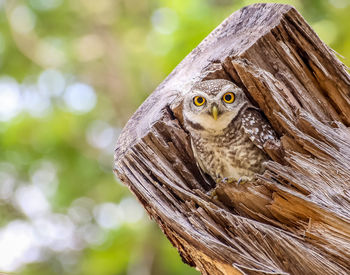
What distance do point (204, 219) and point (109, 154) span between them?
14.2 feet

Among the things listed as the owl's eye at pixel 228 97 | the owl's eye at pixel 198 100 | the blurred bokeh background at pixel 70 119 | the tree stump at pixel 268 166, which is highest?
the blurred bokeh background at pixel 70 119

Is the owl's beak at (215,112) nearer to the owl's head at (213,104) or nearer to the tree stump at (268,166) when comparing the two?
the owl's head at (213,104)

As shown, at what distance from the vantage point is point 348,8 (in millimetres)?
4527

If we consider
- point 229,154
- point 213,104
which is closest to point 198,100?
point 213,104

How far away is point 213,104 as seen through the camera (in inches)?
110

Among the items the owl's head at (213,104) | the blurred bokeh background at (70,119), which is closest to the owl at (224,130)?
the owl's head at (213,104)

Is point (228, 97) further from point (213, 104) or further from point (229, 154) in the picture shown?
point (229, 154)

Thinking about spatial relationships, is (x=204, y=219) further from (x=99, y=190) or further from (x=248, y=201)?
(x=99, y=190)

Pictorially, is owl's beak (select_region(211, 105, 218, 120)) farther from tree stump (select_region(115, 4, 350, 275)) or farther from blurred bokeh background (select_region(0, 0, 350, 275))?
blurred bokeh background (select_region(0, 0, 350, 275))

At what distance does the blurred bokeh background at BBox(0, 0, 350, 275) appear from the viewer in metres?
5.85

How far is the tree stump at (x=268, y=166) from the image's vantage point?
201 cm

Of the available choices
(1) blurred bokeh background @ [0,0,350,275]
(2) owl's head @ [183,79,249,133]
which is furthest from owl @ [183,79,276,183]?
(1) blurred bokeh background @ [0,0,350,275]

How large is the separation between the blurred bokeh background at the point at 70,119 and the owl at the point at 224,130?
2.97m

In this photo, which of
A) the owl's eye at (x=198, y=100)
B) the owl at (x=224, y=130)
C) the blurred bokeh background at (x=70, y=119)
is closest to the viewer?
the owl at (x=224, y=130)
